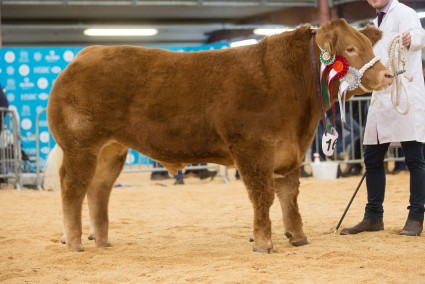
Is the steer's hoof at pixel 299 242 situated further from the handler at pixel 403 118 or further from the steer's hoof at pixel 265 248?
the handler at pixel 403 118

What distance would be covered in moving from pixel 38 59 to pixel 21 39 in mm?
10658

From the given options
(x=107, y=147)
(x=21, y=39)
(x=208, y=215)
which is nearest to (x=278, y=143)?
(x=107, y=147)

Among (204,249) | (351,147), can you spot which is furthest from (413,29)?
(351,147)

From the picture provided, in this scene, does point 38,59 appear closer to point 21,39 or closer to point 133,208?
point 133,208

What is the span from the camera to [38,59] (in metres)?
13.1

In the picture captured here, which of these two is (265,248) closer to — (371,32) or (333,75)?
(333,75)

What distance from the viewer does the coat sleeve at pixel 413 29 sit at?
4.86 metres

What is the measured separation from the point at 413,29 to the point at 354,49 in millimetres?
848

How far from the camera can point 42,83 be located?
13062mm

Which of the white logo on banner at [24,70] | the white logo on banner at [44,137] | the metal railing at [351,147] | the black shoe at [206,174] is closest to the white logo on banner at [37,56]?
the white logo on banner at [24,70]

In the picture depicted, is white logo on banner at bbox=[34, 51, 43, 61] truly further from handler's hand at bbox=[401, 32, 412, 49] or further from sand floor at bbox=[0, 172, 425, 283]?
handler's hand at bbox=[401, 32, 412, 49]

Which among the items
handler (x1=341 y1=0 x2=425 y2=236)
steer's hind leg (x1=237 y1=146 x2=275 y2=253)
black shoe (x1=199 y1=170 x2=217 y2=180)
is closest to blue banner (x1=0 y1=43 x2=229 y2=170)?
black shoe (x1=199 y1=170 x2=217 y2=180)

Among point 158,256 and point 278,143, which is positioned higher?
point 278,143

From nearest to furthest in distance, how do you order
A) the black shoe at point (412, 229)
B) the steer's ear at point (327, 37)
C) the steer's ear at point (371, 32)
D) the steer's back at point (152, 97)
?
the steer's ear at point (327, 37) → the steer's back at point (152, 97) → the steer's ear at point (371, 32) → the black shoe at point (412, 229)
